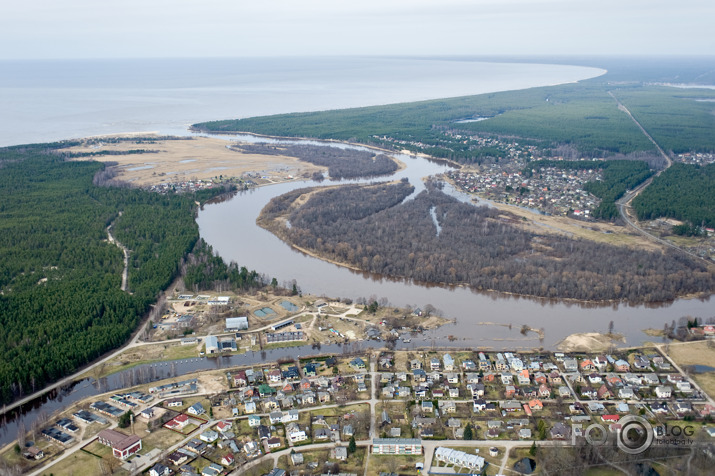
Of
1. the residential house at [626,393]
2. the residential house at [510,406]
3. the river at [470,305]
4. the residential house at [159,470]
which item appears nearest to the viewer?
the residential house at [159,470]


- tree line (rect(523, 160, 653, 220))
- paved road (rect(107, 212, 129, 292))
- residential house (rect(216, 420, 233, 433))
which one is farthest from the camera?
tree line (rect(523, 160, 653, 220))

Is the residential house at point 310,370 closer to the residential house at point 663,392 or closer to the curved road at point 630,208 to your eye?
the residential house at point 663,392

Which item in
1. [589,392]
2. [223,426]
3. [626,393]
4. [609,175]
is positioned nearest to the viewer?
[223,426]

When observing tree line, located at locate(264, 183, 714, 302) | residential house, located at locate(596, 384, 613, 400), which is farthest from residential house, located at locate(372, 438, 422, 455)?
tree line, located at locate(264, 183, 714, 302)

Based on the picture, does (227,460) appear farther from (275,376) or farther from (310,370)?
(310,370)

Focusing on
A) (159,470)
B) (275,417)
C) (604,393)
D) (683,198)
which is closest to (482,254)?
(604,393)

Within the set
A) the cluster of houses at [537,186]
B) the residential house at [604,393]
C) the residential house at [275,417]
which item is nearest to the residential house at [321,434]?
the residential house at [275,417]

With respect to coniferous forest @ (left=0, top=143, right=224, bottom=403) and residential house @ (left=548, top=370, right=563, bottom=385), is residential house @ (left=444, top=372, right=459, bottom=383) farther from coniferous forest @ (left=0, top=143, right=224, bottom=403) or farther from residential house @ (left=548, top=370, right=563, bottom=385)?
coniferous forest @ (left=0, top=143, right=224, bottom=403)
